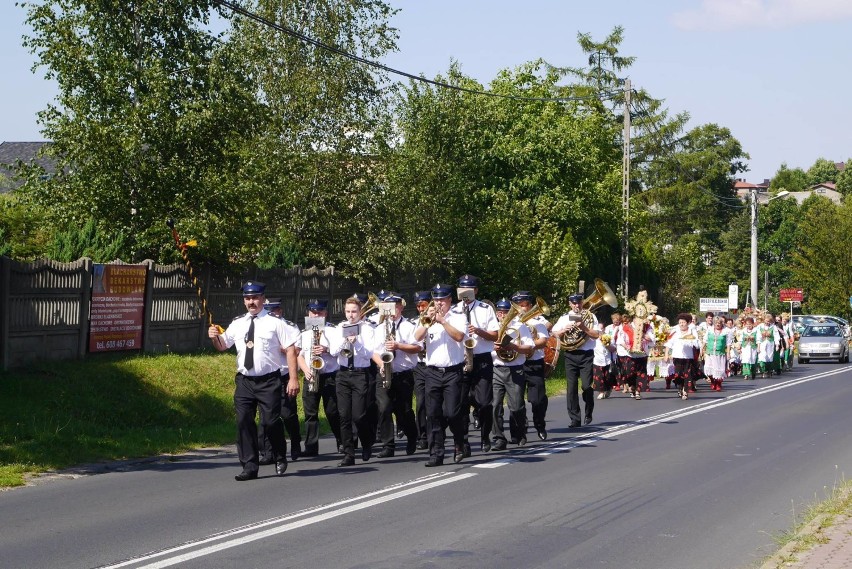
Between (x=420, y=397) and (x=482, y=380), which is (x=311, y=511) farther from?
(x=420, y=397)

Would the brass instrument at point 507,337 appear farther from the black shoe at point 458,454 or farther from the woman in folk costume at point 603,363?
the woman in folk costume at point 603,363

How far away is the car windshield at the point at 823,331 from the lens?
4512cm

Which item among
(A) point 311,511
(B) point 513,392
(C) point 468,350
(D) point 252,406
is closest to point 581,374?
(B) point 513,392

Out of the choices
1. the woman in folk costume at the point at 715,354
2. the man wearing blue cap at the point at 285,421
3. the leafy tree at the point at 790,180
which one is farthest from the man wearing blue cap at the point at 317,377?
the leafy tree at the point at 790,180

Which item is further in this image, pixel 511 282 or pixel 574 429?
pixel 511 282

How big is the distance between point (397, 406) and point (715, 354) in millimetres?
15586

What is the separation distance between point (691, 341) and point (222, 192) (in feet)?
34.1

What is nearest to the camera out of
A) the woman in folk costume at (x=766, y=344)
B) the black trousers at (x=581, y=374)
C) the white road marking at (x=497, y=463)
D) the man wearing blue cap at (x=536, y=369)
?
the white road marking at (x=497, y=463)

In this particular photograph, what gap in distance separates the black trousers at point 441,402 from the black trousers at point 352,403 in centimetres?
74

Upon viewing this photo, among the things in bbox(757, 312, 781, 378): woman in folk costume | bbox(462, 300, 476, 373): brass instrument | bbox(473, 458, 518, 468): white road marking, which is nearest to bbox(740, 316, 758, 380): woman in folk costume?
bbox(757, 312, 781, 378): woman in folk costume

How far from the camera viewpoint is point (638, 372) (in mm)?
25859

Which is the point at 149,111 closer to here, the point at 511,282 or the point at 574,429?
the point at 574,429

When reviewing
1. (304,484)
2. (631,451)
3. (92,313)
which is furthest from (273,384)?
(92,313)

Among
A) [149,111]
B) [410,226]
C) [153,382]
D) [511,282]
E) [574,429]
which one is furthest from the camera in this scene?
[511,282]
